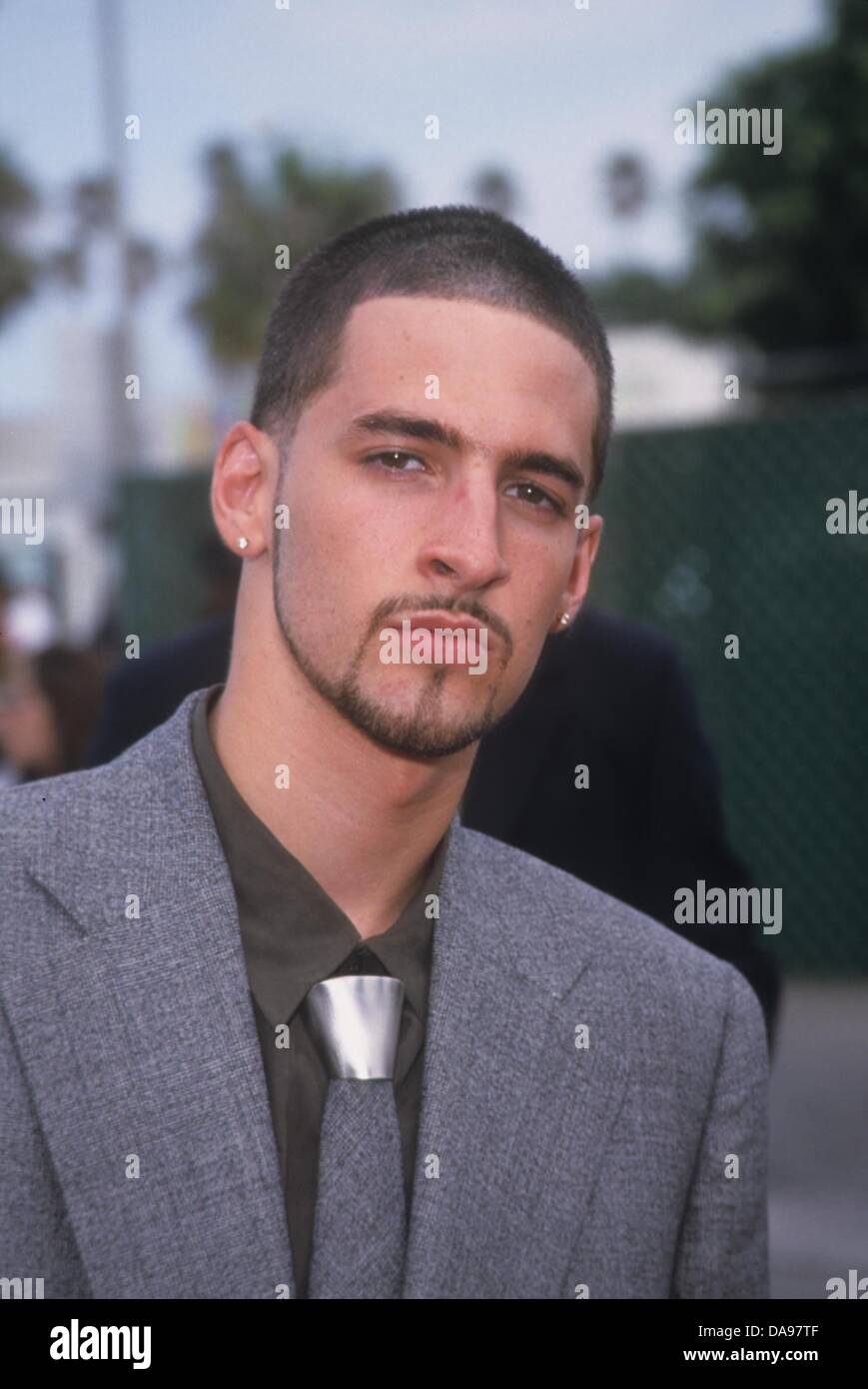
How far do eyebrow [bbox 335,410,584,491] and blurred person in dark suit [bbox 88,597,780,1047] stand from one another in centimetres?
106

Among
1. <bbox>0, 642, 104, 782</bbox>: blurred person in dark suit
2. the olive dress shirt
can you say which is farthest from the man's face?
<bbox>0, 642, 104, 782</bbox>: blurred person in dark suit

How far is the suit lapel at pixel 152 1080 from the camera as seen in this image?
2021 millimetres

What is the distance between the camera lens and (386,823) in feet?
7.48

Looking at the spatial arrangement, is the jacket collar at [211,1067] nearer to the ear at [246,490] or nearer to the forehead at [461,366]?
the ear at [246,490]

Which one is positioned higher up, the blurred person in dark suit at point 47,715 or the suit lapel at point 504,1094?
the blurred person in dark suit at point 47,715

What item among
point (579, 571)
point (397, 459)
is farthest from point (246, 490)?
point (579, 571)

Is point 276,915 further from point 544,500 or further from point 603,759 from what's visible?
point 603,759

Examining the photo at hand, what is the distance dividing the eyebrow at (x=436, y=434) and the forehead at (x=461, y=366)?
16mm

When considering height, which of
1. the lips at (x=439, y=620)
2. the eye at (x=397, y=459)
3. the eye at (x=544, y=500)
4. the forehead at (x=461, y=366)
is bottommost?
the lips at (x=439, y=620)

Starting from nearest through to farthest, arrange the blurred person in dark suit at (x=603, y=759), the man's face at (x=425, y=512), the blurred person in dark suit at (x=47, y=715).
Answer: the man's face at (x=425, y=512) → the blurred person in dark suit at (x=603, y=759) → the blurred person in dark suit at (x=47, y=715)

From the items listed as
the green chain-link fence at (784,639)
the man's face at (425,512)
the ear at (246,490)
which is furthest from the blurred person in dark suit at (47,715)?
the green chain-link fence at (784,639)

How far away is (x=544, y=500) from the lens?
2.22 meters
